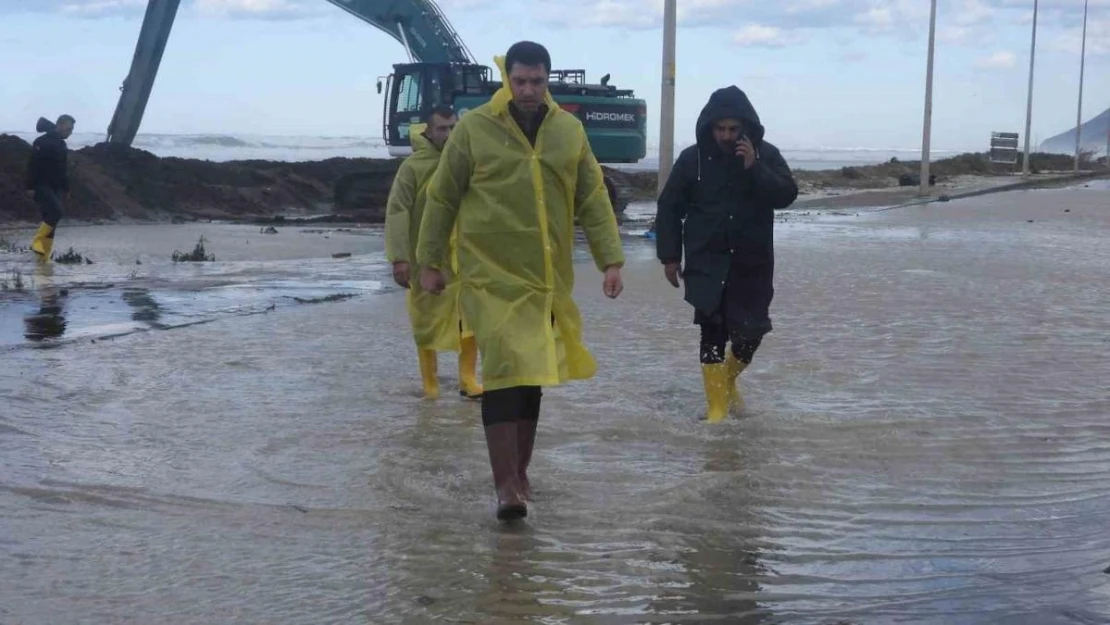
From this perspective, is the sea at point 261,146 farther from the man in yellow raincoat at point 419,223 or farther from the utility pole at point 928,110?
the man in yellow raincoat at point 419,223

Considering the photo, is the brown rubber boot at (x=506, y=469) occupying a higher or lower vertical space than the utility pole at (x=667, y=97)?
lower

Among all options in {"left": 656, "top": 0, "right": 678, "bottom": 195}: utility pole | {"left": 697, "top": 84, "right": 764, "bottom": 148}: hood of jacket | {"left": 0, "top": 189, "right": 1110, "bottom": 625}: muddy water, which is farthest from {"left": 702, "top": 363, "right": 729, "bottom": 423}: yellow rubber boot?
{"left": 656, "top": 0, "right": 678, "bottom": 195}: utility pole

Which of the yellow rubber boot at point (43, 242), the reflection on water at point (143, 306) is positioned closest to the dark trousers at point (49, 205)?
the yellow rubber boot at point (43, 242)

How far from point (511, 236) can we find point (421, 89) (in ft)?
70.7

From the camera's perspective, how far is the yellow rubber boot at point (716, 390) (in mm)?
7215

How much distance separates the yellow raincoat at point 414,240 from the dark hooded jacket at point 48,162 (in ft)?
31.7

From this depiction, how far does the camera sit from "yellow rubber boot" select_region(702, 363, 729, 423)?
721cm

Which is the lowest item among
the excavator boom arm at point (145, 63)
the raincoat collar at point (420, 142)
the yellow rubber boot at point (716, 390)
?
the yellow rubber boot at point (716, 390)

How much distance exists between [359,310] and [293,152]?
73.6 metres

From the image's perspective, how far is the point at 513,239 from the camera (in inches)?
212

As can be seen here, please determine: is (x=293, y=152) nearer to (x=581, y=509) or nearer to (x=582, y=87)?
(x=582, y=87)

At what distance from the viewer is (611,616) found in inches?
172

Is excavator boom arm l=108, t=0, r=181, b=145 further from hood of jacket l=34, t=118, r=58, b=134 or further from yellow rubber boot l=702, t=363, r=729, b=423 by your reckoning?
yellow rubber boot l=702, t=363, r=729, b=423

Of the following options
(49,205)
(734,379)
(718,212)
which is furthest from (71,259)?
(718,212)
